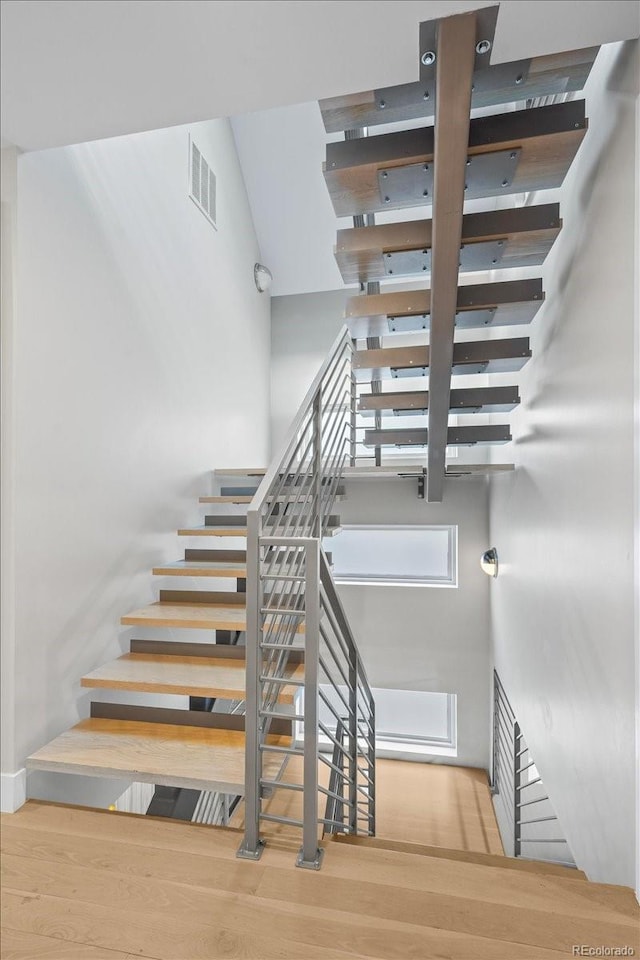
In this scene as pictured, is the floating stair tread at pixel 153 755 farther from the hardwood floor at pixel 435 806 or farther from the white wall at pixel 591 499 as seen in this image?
the hardwood floor at pixel 435 806

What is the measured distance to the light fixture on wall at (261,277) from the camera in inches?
194

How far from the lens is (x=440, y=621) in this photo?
4.55 m

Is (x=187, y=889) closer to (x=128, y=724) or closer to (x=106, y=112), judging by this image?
(x=128, y=724)

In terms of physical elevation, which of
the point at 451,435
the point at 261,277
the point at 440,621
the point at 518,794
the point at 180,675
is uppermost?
the point at 261,277

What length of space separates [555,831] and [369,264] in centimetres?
256

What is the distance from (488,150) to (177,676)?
215 centimetres

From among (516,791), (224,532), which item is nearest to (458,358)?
(224,532)

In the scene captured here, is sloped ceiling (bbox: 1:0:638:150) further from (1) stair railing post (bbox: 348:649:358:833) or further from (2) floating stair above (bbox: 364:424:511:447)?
(1) stair railing post (bbox: 348:649:358:833)

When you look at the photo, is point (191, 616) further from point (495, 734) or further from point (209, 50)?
point (495, 734)

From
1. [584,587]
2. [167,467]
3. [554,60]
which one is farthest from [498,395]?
[167,467]

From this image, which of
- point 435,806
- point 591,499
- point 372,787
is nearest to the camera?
point 591,499

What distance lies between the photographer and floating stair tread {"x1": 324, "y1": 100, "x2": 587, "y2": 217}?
144 cm

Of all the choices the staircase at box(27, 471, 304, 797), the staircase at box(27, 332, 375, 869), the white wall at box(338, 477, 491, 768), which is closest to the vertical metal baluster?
the staircase at box(27, 332, 375, 869)

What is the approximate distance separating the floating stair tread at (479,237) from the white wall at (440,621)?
275 centimetres
